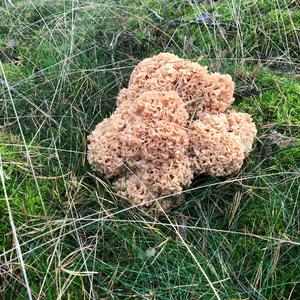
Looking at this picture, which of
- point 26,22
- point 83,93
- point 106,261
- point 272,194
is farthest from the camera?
point 26,22

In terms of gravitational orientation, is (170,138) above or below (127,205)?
above

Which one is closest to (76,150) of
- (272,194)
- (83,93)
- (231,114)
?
(83,93)

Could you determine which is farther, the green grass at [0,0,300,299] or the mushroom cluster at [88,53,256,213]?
the mushroom cluster at [88,53,256,213]

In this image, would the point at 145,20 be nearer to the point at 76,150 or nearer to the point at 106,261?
the point at 76,150

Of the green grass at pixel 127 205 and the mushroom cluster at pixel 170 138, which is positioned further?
the mushroom cluster at pixel 170 138
